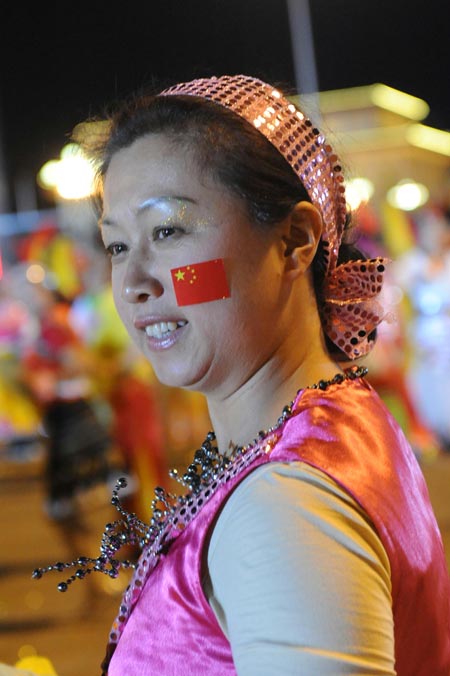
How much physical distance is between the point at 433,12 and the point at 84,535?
213 inches

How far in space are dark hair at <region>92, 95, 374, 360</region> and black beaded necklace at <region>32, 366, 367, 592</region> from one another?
0.70 ft

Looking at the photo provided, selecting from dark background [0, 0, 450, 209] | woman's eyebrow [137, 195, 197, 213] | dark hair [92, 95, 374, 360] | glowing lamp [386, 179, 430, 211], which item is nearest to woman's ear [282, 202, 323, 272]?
dark hair [92, 95, 374, 360]

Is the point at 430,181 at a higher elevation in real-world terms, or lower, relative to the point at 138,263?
higher

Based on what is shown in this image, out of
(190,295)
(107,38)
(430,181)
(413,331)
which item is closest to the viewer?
(190,295)

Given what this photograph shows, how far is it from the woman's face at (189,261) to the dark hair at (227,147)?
0.01 m

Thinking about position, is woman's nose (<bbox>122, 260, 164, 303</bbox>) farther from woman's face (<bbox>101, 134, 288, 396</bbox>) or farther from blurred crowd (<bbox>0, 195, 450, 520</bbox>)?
blurred crowd (<bbox>0, 195, 450, 520</bbox>)

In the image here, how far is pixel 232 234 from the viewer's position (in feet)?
3.12

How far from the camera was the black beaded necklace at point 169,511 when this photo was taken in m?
0.97

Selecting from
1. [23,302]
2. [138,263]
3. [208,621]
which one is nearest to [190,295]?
[138,263]

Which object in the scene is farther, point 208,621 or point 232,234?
point 232,234

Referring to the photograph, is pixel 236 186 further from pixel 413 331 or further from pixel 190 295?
pixel 413 331

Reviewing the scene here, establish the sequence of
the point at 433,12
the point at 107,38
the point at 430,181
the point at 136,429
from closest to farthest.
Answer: the point at 136,429 → the point at 107,38 → the point at 433,12 → the point at 430,181

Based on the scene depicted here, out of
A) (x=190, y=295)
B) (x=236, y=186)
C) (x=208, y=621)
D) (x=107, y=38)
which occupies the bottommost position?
(x=208, y=621)

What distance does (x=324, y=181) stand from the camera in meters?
1.06
